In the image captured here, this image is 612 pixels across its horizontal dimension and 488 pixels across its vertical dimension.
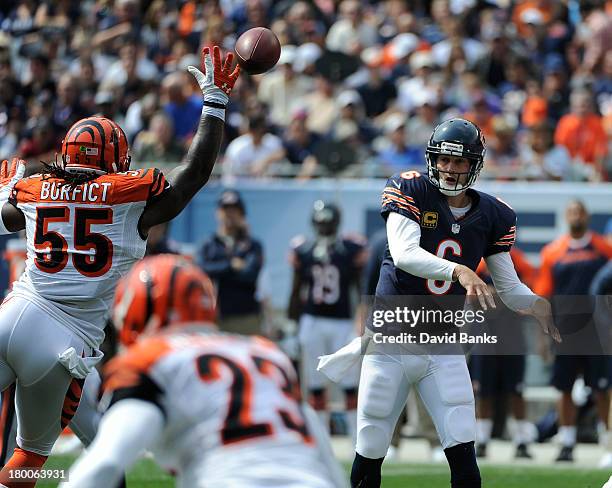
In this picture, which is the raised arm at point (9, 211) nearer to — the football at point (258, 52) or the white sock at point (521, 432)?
the football at point (258, 52)

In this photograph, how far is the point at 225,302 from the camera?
34.4 ft

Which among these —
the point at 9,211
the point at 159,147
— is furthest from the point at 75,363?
the point at 159,147

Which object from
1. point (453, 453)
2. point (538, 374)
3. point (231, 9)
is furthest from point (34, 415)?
point (231, 9)

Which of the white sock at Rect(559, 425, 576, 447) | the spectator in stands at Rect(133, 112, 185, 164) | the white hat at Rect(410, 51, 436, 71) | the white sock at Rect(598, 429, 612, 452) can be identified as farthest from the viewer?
the white hat at Rect(410, 51, 436, 71)

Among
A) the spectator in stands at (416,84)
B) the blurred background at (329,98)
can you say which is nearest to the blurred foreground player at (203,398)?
the blurred background at (329,98)

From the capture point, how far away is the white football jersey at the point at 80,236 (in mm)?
5484

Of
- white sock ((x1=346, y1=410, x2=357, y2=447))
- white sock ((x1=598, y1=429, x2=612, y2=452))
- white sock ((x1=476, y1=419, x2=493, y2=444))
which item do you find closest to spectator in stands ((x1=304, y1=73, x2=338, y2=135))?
white sock ((x1=346, y1=410, x2=357, y2=447))

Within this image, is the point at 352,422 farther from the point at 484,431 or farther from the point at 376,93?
the point at 376,93

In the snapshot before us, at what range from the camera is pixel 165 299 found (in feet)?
12.0

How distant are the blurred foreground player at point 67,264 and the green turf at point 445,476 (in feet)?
7.19

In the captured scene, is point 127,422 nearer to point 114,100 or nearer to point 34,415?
point 34,415

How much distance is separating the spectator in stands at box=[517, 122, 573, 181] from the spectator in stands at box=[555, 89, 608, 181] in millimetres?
190

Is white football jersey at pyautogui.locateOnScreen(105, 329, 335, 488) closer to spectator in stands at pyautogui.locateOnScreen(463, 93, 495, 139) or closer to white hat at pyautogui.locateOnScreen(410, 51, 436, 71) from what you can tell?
spectator in stands at pyautogui.locateOnScreen(463, 93, 495, 139)

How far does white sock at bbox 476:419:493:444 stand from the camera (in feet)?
31.8
